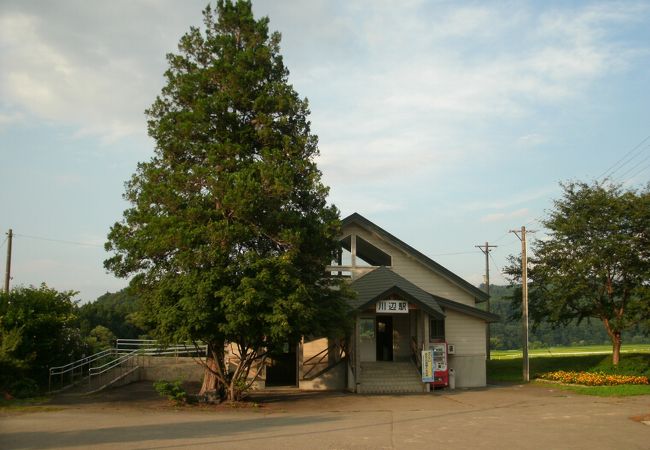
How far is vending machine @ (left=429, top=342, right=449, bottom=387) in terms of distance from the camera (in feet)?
81.9

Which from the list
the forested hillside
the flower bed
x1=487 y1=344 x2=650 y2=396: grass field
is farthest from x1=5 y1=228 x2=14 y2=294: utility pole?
the forested hillside

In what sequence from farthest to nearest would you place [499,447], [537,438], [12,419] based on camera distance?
[12,419] < [537,438] < [499,447]

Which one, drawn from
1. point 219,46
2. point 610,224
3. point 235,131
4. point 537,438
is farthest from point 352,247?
point 537,438

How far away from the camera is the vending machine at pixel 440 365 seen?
2497 centimetres

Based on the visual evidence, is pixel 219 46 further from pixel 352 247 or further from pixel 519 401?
pixel 519 401

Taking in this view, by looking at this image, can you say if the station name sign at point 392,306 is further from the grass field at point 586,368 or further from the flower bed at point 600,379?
the flower bed at point 600,379

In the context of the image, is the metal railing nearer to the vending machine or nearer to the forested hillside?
the vending machine

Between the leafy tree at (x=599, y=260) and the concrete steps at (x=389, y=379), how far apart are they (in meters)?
11.2

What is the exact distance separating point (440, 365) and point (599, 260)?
10.9 metres

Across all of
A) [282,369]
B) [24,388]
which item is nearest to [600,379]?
[282,369]

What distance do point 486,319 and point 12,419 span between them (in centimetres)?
2036

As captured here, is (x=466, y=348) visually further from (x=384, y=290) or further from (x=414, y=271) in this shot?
(x=384, y=290)

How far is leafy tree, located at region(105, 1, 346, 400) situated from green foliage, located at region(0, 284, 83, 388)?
438cm

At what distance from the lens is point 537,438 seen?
508 inches
